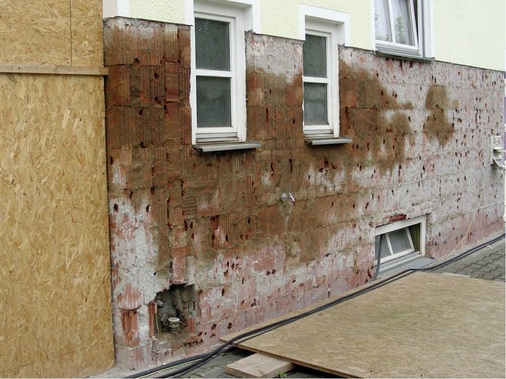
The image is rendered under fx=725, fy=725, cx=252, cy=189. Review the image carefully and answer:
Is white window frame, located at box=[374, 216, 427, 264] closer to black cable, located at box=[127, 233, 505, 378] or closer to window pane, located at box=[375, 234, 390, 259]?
window pane, located at box=[375, 234, 390, 259]

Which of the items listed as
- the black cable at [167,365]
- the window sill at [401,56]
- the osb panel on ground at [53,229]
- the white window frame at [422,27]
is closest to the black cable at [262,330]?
the black cable at [167,365]

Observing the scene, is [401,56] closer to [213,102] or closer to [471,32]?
[471,32]

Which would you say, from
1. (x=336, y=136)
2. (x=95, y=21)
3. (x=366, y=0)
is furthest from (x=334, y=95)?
(x=95, y=21)

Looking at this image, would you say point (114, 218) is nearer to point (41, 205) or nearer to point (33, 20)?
point (41, 205)

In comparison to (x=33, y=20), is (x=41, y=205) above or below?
below

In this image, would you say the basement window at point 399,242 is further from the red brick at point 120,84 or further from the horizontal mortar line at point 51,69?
the horizontal mortar line at point 51,69

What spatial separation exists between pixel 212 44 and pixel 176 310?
7.56ft

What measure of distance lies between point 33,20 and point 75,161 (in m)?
1.02

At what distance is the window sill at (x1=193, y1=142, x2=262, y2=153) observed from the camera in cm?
591

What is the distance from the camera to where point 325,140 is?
24.0 feet

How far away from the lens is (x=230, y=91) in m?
6.46

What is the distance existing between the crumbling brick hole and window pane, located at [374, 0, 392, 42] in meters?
4.21

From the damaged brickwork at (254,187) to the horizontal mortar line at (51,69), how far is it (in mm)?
116

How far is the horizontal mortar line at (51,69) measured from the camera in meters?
4.84
